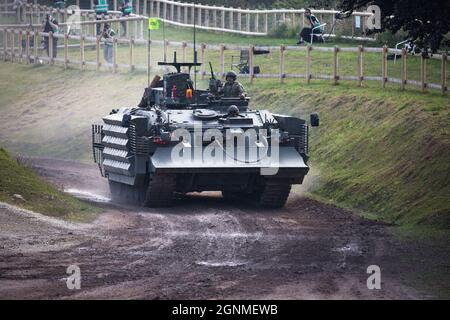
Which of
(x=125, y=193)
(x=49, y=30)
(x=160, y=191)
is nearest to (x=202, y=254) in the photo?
(x=160, y=191)

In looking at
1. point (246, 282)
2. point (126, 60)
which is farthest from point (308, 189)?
point (126, 60)

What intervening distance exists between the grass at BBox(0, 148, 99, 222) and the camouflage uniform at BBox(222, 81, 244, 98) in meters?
4.18

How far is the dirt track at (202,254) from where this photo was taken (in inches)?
590

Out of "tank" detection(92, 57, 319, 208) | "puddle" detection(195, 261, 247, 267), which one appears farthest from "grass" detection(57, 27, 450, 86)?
"puddle" detection(195, 261, 247, 267)

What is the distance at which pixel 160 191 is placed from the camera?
23.8 metres

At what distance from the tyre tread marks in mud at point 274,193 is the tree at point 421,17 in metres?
3.58

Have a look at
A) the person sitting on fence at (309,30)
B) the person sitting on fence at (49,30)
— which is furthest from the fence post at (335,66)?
the person sitting on fence at (49,30)

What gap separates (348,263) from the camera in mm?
17156

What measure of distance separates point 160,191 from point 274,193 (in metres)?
2.07

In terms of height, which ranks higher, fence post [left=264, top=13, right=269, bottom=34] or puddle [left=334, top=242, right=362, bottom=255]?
fence post [left=264, top=13, right=269, bottom=34]

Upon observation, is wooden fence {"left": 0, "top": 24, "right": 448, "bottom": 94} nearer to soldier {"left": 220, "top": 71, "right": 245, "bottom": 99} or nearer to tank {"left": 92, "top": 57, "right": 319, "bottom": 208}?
soldier {"left": 220, "top": 71, "right": 245, "bottom": 99}

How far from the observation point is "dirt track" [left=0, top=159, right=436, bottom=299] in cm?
1499

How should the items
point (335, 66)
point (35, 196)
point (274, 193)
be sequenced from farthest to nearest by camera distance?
point (335, 66), point (274, 193), point (35, 196)

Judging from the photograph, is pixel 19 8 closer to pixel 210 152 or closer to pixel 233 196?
pixel 233 196
